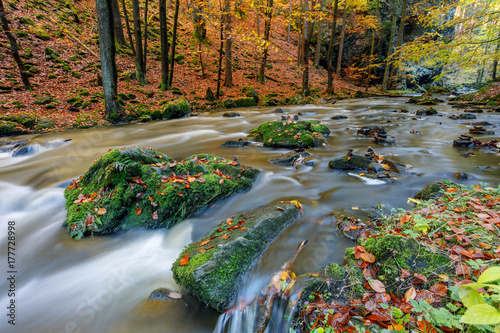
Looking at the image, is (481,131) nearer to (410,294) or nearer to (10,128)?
(410,294)

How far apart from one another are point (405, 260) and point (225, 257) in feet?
5.73

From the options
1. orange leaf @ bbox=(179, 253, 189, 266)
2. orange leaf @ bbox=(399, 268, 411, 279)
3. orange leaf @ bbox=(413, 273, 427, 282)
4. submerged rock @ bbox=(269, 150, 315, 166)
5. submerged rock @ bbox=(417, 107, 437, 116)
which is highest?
submerged rock @ bbox=(417, 107, 437, 116)

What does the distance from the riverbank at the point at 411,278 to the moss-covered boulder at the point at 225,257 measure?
751mm

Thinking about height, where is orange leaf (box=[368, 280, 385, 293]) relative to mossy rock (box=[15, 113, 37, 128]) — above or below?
below

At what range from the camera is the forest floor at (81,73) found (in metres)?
10.3

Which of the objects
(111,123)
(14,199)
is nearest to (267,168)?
(14,199)

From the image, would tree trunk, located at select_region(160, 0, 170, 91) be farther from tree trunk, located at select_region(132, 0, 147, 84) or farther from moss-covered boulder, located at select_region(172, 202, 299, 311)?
moss-covered boulder, located at select_region(172, 202, 299, 311)

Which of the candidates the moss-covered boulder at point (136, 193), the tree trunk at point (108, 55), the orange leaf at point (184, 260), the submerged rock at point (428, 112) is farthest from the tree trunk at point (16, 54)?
the submerged rock at point (428, 112)

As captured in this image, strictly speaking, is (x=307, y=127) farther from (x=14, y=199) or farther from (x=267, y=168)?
(x=14, y=199)

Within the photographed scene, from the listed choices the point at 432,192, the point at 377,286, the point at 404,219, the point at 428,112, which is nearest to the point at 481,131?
the point at 428,112

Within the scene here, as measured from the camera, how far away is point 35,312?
2.48 m

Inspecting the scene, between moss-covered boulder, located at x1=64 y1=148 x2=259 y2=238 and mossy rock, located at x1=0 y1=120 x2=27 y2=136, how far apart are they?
763 cm

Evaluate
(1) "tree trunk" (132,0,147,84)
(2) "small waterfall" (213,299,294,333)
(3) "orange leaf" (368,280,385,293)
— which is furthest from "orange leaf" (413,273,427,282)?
(1) "tree trunk" (132,0,147,84)

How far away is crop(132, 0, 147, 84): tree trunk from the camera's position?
14008mm
